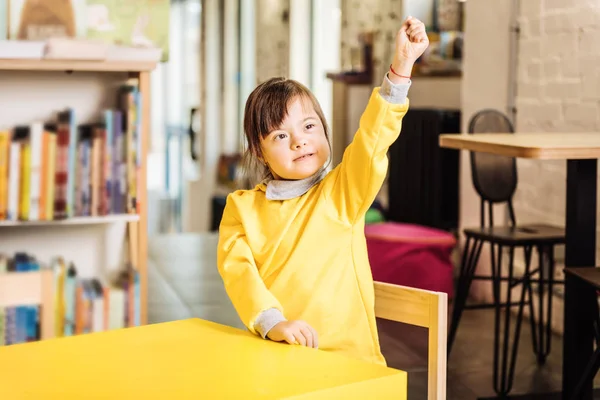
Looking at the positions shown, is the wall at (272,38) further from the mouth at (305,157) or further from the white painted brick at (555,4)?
the mouth at (305,157)

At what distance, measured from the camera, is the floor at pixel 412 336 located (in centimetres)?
297

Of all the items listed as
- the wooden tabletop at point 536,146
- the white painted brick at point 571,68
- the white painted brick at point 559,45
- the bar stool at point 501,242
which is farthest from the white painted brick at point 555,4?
the wooden tabletop at point 536,146

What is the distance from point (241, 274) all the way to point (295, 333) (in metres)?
0.18

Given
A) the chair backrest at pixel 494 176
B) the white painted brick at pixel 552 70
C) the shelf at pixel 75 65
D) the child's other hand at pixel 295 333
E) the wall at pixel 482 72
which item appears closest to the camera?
the child's other hand at pixel 295 333

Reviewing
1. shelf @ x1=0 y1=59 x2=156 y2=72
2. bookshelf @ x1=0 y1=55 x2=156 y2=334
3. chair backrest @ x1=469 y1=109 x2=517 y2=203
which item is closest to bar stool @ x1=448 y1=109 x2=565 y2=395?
chair backrest @ x1=469 y1=109 x2=517 y2=203

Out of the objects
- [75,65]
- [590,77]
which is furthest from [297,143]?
[590,77]

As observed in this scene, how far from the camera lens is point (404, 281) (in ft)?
13.3

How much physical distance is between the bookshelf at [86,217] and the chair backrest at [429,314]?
1612mm

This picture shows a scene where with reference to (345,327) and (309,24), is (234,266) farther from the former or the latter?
(309,24)

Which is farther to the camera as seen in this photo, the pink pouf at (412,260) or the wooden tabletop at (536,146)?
the pink pouf at (412,260)

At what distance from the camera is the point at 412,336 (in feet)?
11.8

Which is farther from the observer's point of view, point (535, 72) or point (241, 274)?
Answer: point (535, 72)

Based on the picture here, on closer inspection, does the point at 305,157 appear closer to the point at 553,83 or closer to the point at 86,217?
the point at 86,217

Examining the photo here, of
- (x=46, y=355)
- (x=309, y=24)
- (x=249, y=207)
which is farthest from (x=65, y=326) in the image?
(x=309, y=24)
